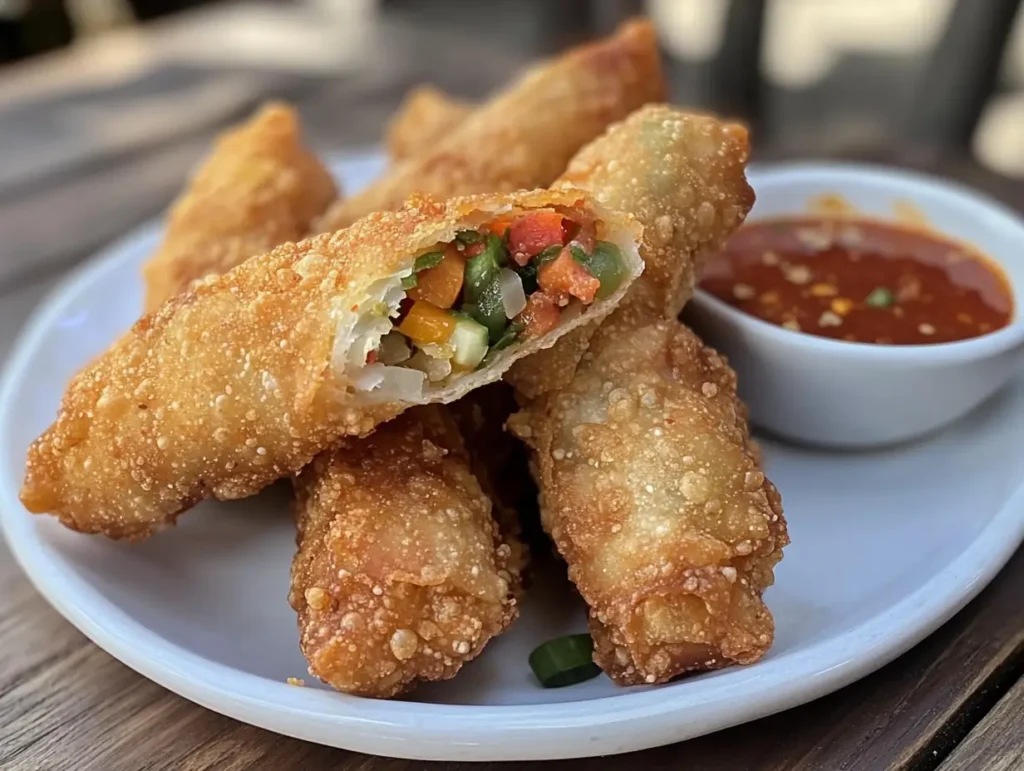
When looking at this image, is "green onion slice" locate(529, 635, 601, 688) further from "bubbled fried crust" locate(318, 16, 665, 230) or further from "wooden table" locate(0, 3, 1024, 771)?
"bubbled fried crust" locate(318, 16, 665, 230)

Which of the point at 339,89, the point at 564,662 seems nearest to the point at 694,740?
the point at 564,662

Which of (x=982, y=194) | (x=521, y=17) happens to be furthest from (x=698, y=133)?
(x=521, y=17)

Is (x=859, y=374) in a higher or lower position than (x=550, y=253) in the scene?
lower

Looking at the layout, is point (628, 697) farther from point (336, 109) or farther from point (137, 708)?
point (336, 109)

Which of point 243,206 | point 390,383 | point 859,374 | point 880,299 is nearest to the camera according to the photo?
point 390,383

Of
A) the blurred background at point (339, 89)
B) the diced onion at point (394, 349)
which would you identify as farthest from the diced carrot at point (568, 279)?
the blurred background at point (339, 89)

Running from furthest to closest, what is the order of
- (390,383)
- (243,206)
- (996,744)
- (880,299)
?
(243,206), (880,299), (390,383), (996,744)

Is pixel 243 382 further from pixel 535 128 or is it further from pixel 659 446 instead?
pixel 535 128

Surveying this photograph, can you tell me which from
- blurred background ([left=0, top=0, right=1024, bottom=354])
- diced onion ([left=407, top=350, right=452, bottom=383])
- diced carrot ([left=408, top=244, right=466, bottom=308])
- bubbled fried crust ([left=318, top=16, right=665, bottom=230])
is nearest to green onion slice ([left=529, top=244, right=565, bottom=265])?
diced carrot ([left=408, top=244, right=466, bottom=308])
